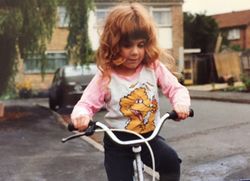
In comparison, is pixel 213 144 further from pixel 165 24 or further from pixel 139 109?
pixel 165 24

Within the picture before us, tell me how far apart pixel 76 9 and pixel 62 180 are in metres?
11.1

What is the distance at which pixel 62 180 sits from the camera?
743 cm

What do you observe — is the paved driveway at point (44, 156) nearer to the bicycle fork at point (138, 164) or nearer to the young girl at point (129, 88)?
the young girl at point (129, 88)

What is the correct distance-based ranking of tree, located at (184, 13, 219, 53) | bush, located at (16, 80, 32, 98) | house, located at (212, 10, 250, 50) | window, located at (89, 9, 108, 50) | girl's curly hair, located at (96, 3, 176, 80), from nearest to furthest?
girl's curly hair, located at (96, 3, 176, 80), window, located at (89, 9, 108, 50), bush, located at (16, 80, 32, 98), tree, located at (184, 13, 219, 53), house, located at (212, 10, 250, 50)

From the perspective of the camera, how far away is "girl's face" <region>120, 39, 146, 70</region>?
132 inches

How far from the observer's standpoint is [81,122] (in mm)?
3107

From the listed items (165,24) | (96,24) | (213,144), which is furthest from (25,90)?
(96,24)

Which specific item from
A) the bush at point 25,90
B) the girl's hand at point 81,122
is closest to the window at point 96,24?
the girl's hand at point 81,122

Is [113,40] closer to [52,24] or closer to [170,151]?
[170,151]

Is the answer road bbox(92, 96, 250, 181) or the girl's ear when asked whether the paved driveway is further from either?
the girl's ear

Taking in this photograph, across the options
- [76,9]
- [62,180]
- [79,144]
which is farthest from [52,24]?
[62,180]

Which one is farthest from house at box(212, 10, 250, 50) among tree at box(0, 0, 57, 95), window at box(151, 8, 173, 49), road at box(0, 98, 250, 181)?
road at box(0, 98, 250, 181)

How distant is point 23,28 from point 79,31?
1885mm

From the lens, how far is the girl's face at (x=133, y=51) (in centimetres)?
336
